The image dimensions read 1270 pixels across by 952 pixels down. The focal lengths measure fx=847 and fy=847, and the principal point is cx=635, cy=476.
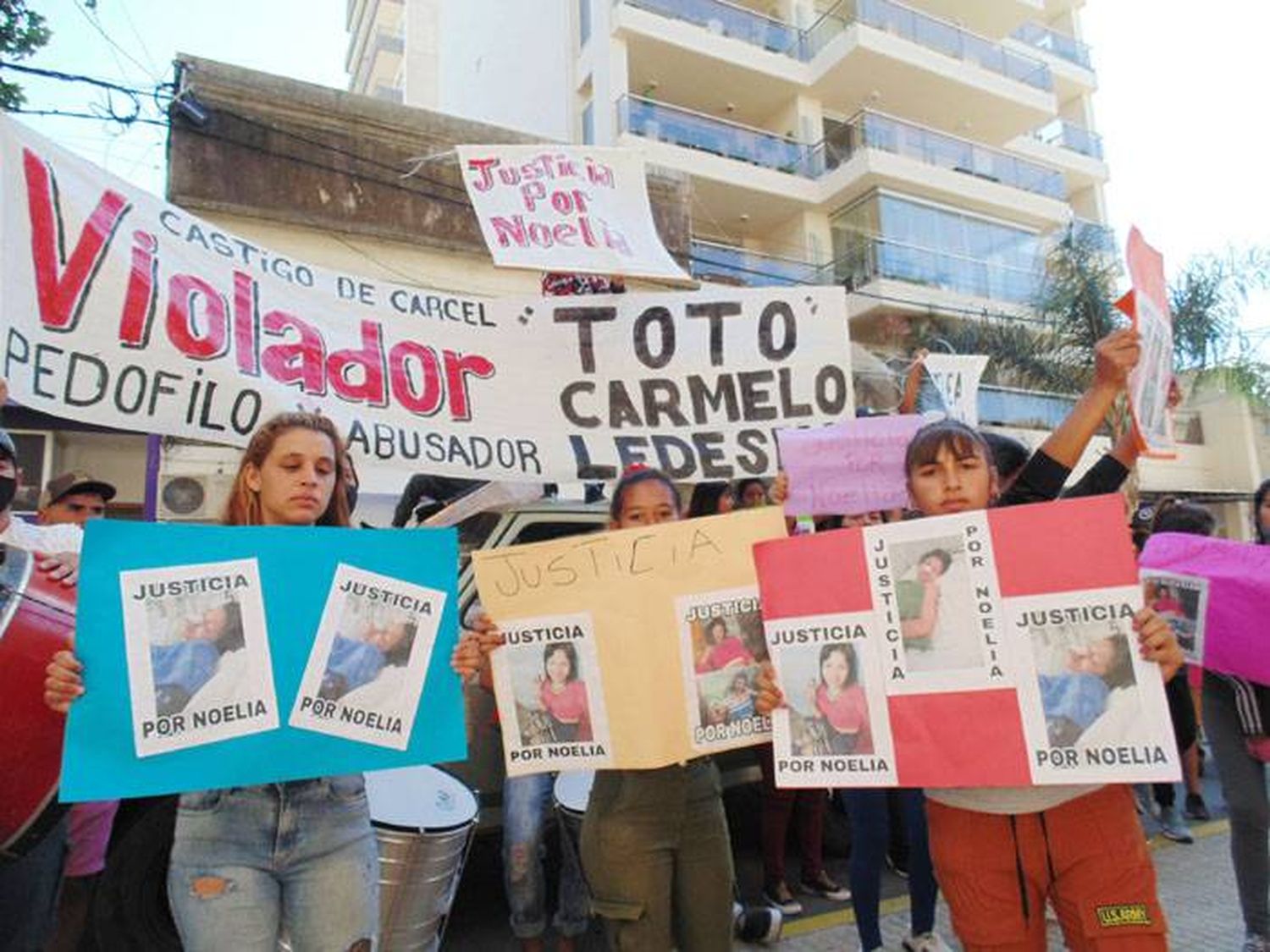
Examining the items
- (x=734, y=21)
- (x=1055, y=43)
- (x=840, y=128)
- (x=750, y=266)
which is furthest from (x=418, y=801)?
(x=1055, y=43)

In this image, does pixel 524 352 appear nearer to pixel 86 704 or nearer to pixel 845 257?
pixel 86 704

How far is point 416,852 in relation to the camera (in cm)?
282

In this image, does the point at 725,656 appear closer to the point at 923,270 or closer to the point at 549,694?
the point at 549,694

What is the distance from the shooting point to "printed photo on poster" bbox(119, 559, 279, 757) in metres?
1.79

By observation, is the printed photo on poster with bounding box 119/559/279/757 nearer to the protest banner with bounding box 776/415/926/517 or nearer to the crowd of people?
the crowd of people

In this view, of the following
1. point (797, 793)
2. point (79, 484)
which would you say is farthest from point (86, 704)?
point (797, 793)

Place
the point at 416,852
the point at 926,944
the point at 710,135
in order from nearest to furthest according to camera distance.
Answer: the point at 416,852
the point at 926,944
the point at 710,135

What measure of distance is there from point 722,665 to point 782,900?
8.15 feet

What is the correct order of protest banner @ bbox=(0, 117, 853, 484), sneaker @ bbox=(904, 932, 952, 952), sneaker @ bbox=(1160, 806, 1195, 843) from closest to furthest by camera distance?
protest banner @ bbox=(0, 117, 853, 484) → sneaker @ bbox=(904, 932, 952, 952) → sneaker @ bbox=(1160, 806, 1195, 843)

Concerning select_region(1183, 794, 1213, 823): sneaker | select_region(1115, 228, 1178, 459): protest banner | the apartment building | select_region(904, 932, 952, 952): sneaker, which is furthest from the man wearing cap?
the apartment building

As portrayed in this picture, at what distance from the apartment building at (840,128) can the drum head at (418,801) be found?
15.5m

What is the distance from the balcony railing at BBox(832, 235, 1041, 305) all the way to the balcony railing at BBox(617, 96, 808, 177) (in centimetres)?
262

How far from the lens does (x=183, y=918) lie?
1745 mm

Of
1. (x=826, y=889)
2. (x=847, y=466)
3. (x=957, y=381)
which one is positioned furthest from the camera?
(x=957, y=381)
